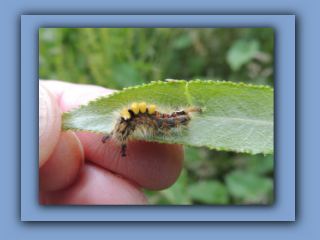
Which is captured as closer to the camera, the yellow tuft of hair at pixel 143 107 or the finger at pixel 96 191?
the yellow tuft of hair at pixel 143 107

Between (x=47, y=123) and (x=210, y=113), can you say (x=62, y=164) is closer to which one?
(x=47, y=123)

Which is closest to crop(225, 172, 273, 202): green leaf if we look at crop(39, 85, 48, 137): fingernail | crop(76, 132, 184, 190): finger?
crop(76, 132, 184, 190): finger

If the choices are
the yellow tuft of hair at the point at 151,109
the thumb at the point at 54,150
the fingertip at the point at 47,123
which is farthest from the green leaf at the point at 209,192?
the fingertip at the point at 47,123

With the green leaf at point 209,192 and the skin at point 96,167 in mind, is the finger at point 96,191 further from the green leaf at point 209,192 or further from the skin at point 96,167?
the green leaf at point 209,192

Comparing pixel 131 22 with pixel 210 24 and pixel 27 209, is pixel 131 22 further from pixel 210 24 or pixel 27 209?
pixel 27 209

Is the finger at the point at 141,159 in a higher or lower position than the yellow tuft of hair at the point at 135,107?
lower

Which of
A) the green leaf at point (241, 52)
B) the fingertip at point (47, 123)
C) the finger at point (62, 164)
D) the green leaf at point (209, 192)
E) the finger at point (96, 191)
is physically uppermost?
the green leaf at point (241, 52)

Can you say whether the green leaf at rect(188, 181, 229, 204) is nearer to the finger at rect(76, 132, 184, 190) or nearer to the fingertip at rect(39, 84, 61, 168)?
the finger at rect(76, 132, 184, 190)
